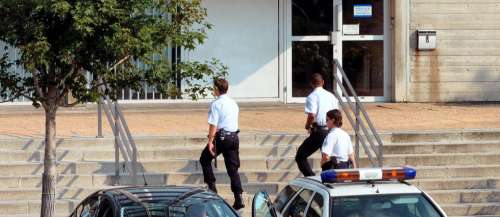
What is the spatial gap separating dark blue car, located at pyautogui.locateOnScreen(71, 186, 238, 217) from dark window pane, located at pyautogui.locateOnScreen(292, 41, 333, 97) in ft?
36.9

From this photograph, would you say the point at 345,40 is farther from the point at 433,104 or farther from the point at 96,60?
the point at 96,60

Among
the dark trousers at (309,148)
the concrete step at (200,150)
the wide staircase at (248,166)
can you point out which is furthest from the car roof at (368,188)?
the concrete step at (200,150)

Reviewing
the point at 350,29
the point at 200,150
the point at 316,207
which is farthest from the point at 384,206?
the point at 350,29

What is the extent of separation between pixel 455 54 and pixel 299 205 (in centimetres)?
1121

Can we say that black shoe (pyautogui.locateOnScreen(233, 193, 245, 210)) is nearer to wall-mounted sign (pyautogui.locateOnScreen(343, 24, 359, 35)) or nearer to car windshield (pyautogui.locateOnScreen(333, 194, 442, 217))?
car windshield (pyautogui.locateOnScreen(333, 194, 442, 217))

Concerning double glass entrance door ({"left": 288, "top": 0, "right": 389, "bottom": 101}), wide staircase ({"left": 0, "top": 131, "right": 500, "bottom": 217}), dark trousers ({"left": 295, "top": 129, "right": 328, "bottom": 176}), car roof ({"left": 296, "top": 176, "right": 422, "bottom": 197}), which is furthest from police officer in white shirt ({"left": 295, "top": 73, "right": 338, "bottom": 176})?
double glass entrance door ({"left": 288, "top": 0, "right": 389, "bottom": 101})

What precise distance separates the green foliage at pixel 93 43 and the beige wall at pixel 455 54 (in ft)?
33.3

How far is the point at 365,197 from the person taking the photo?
343 inches

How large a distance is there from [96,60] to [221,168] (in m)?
4.49

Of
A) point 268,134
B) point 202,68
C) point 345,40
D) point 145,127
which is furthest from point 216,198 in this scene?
point 345,40

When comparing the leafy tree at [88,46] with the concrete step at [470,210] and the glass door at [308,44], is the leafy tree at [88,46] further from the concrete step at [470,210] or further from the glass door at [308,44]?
the glass door at [308,44]

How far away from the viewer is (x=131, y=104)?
19156 millimetres

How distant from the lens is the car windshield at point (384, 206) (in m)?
8.64

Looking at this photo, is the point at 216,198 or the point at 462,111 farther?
the point at 462,111
